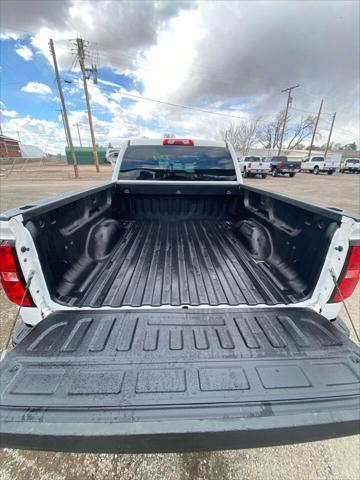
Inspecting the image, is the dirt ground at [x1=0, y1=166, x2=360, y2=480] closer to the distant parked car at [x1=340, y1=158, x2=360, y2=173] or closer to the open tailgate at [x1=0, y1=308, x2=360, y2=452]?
the open tailgate at [x1=0, y1=308, x2=360, y2=452]

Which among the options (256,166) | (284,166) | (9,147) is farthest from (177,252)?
(9,147)

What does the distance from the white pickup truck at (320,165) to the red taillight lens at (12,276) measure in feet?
113

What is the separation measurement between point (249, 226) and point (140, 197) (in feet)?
5.89

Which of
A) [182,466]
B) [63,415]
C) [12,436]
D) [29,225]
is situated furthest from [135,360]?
[29,225]

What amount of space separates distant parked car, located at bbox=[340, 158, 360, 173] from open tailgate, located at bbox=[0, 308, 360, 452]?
3927cm

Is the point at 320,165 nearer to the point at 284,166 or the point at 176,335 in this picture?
the point at 284,166

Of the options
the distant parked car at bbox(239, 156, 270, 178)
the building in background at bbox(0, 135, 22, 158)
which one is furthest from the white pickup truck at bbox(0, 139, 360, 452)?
the building in background at bbox(0, 135, 22, 158)

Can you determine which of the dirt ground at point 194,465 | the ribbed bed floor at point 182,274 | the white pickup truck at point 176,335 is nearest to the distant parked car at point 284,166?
the ribbed bed floor at point 182,274

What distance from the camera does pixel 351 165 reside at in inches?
1264

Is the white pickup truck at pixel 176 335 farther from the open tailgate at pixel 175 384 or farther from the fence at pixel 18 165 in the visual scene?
the fence at pixel 18 165

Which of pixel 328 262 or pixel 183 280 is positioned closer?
pixel 328 262

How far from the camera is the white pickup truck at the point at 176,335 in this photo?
1.01 metres

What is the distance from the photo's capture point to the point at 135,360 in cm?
131

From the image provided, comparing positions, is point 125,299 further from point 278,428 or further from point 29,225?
point 278,428
